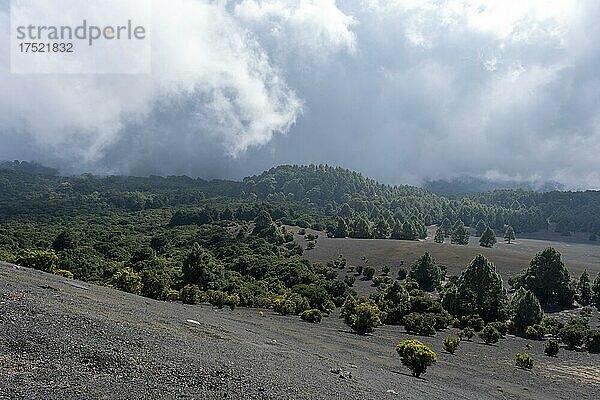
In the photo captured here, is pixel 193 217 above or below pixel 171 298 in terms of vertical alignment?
above

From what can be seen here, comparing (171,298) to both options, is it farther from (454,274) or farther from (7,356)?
(454,274)

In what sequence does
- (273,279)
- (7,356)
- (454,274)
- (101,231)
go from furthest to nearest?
(101,231), (454,274), (273,279), (7,356)

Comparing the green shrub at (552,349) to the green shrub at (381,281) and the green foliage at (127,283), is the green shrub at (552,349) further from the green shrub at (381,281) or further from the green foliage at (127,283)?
the green foliage at (127,283)

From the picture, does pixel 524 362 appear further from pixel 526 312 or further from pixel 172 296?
pixel 172 296

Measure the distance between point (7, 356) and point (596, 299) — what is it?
208 feet

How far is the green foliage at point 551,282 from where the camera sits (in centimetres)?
5575

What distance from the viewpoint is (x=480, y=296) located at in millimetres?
49438

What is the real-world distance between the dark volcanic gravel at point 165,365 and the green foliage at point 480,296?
82.0ft

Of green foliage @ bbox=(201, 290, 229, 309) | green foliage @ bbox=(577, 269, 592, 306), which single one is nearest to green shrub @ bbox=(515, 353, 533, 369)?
green foliage @ bbox=(201, 290, 229, 309)

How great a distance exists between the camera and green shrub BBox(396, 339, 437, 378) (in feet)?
66.2

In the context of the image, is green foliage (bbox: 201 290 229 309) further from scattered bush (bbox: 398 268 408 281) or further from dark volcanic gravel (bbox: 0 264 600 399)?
scattered bush (bbox: 398 268 408 281)

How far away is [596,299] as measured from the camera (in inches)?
2152

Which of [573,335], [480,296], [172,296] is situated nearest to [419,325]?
[573,335]

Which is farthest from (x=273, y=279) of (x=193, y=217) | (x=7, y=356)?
(x=193, y=217)
